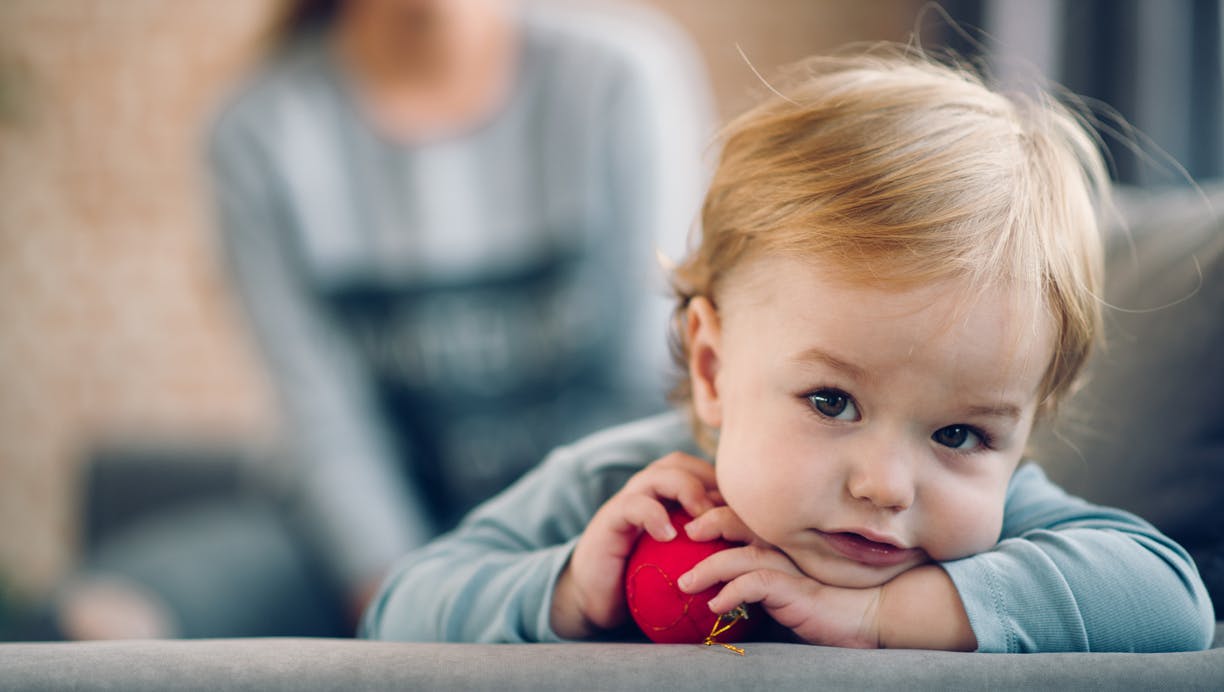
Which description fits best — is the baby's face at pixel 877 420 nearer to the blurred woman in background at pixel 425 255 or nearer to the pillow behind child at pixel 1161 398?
the pillow behind child at pixel 1161 398

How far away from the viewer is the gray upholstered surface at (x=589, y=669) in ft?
1.98

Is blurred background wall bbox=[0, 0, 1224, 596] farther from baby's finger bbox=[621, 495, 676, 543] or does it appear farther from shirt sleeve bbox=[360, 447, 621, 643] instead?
baby's finger bbox=[621, 495, 676, 543]

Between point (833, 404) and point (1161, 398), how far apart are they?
0.36 metres

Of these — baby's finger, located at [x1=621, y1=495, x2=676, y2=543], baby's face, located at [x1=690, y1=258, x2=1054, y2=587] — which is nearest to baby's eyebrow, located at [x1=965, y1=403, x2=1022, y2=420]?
baby's face, located at [x1=690, y1=258, x2=1054, y2=587]

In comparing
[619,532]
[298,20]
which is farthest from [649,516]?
[298,20]

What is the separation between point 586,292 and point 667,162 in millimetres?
283

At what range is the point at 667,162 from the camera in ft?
6.13

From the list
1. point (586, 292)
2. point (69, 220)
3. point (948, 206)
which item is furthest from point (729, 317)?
point (69, 220)

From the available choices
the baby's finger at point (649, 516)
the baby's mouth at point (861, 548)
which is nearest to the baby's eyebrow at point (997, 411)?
the baby's mouth at point (861, 548)

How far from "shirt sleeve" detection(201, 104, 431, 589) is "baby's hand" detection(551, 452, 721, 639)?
1.03 m

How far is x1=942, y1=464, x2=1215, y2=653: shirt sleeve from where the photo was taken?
0.67m

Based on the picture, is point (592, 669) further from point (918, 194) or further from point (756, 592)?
point (918, 194)

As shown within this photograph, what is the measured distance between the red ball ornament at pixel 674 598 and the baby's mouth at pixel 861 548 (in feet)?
0.26

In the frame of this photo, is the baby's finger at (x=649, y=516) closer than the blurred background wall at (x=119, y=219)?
Yes
